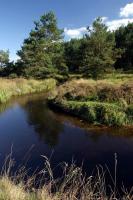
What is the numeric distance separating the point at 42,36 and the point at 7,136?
4285cm

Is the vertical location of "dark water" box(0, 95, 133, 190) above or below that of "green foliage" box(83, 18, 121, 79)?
below

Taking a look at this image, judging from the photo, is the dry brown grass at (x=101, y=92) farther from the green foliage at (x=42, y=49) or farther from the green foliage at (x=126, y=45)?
the green foliage at (x=126, y=45)

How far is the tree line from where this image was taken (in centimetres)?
4738

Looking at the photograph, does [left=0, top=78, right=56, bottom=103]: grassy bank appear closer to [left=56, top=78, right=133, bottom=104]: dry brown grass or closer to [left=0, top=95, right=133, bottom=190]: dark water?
[left=56, top=78, right=133, bottom=104]: dry brown grass

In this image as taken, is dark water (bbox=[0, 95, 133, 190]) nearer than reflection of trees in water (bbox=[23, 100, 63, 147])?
Yes

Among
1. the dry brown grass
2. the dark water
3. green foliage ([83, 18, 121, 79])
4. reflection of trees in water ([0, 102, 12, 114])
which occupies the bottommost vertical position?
the dark water

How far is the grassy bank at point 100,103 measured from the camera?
18.9 m

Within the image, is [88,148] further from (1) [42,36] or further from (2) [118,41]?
(2) [118,41]

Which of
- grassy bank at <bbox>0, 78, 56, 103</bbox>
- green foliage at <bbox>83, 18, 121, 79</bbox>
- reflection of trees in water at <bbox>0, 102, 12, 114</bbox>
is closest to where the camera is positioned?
reflection of trees in water at <bbox>0, 102, 12, 114</bbox>

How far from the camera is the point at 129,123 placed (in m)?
18.3

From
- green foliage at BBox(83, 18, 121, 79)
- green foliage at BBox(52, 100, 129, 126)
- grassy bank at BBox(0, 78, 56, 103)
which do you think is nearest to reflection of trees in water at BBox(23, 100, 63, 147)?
green foliage at BBox(52, 100, 129, 126)

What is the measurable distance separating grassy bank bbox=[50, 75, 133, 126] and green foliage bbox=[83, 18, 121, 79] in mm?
18959

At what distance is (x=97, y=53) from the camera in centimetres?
4800

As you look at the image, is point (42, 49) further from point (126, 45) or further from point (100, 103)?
point (100, 103)
